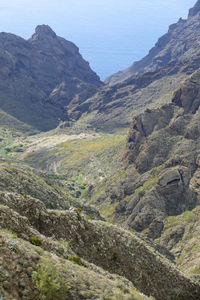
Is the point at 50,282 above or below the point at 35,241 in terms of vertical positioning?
below

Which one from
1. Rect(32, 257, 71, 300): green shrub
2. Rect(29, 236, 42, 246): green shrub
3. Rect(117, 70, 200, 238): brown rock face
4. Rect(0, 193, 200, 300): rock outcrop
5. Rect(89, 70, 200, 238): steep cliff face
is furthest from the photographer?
Rect(89, 70, 200, 238): steep cliff face

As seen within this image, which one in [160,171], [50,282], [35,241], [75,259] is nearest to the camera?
[50,282]

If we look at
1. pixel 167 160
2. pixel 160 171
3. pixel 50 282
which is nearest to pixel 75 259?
pixel 50 282

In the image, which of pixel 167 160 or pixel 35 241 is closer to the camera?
pixel 35 241

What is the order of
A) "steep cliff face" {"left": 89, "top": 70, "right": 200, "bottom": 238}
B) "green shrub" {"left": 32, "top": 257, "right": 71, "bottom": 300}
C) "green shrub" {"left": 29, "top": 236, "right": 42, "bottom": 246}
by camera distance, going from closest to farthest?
1. "green shrub" {"left": 32, "top": 257, "right": 71, "bottom": 300}
2. "green shrub" {"left": 29, "top": 236, "right": 42, "bottom": 246}
3. "steep cliff face" {"left": 89, "top": 70, "right": 200, "bottom": 238}

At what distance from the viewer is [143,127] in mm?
189625

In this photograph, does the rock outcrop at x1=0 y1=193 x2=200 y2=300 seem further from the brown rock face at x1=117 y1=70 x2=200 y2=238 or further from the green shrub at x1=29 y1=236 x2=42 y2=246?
the brown rock face at x1=117 y1=70 x2=200 y2=238

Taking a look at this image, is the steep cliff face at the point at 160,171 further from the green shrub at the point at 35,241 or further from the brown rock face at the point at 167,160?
the green shrub at the point at 35,241

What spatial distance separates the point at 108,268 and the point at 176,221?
8454 cm

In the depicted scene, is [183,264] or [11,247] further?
[183,264]

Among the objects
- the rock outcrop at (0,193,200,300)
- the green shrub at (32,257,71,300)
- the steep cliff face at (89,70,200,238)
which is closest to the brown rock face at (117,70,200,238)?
the steep cliff face at (89,70,200,238)

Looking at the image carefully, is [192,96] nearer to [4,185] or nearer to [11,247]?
[4,185]

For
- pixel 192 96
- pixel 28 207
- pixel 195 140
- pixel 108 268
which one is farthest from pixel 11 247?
pixel 192 96

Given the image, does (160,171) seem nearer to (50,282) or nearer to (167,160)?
(167,160)
